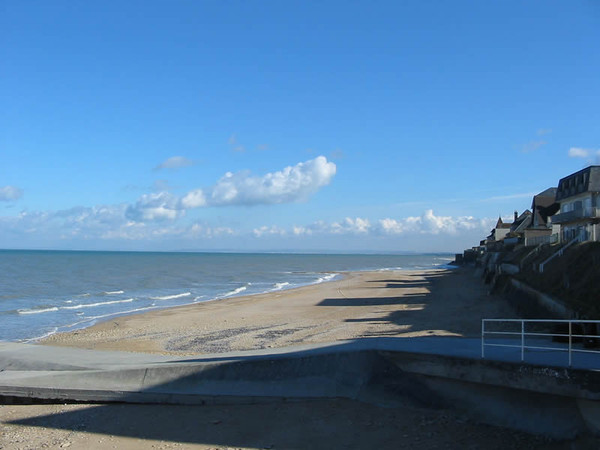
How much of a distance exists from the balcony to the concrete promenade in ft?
101

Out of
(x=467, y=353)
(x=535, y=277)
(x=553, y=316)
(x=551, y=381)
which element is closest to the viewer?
(x=551, y=381)

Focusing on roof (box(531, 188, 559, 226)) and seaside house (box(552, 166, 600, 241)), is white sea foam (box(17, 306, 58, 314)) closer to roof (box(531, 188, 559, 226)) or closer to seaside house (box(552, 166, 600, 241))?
seaside house (box(552, 166, 600, 241))

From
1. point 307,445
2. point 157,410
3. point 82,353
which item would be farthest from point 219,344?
point 307,445

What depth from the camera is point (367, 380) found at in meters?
9.20

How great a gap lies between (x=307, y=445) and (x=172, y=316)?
61.2 ft

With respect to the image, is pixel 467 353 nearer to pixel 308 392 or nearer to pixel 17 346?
pixel 308 392

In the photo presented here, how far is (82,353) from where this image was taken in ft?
40.7

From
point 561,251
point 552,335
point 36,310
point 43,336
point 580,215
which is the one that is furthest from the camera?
point 580,215

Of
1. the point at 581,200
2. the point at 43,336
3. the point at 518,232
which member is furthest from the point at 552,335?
the point at 518,232

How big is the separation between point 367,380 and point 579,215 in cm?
3399

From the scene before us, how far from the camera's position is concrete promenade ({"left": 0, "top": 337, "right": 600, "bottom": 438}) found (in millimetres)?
7543

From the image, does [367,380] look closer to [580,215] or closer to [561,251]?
[561,251]

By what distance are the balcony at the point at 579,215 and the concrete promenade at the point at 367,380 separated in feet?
101

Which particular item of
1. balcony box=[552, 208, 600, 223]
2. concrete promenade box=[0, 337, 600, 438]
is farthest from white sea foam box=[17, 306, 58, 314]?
balcony box=[552, 208, 600, 223]
